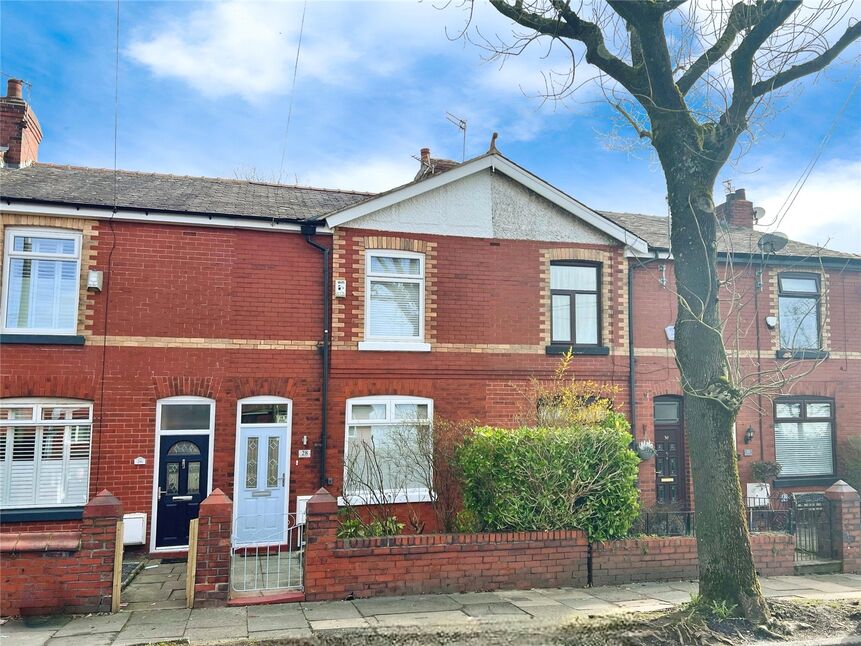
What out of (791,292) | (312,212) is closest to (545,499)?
(312,212)

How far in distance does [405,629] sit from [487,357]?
6.63 metres

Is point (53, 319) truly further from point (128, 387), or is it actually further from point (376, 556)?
point (376, 556)

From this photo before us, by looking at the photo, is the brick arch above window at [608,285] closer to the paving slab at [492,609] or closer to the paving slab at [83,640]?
the paving slab at [492,609]

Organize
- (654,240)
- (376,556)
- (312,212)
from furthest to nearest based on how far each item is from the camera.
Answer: (654,240) < (312,212) < (376,556)

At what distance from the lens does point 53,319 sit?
11445mm

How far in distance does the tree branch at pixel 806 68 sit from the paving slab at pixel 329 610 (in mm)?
7723

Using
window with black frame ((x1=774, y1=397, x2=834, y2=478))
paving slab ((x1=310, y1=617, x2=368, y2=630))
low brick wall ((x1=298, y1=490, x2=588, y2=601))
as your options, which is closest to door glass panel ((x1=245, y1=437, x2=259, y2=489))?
low brick wall ((x1=298, y1=490, x2=588, y2=601))

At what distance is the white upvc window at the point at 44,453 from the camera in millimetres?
10953

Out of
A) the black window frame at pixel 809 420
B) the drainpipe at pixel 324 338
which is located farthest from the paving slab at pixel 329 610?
the black window frame at pixel 809 420

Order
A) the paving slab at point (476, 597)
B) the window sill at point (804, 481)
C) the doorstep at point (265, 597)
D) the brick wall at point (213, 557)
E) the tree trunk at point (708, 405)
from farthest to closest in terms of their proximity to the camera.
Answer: the window sill at point (804, 481) < the paving slab at point (476, 597) < the doorstep at point (265, 597) < the brick wall at point (213, 557) < the tree trunk at point (708, 405)

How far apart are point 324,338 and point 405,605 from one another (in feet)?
18.1

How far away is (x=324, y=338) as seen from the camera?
1242 cm

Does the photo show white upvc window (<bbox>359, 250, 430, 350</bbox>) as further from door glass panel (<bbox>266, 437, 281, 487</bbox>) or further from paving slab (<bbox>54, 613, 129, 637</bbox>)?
paving slab (<bbox>54, 613, 129, 637</bbox>)

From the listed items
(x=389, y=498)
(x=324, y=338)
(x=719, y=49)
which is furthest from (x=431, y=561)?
(x=719, y=49)
